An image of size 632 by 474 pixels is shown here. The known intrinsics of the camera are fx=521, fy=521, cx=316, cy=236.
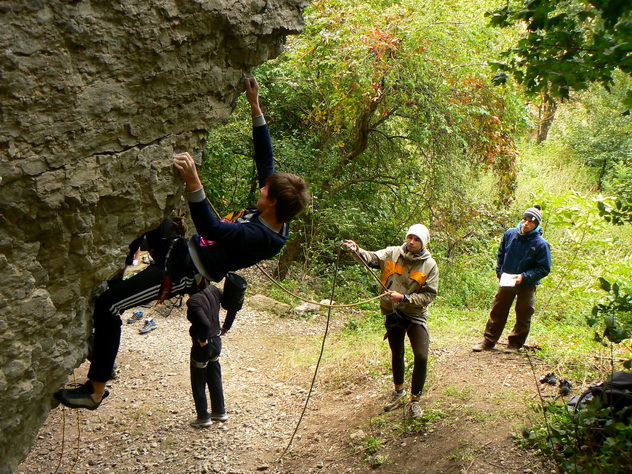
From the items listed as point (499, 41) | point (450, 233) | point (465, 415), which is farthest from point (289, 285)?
point (499, 41)

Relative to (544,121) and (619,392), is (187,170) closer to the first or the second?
(619,392)

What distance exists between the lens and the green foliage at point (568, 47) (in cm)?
285

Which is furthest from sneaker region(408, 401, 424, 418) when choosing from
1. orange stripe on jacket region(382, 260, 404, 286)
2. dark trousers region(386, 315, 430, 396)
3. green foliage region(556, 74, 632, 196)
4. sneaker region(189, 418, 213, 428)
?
green foliage region(556, 74, 632, 196)

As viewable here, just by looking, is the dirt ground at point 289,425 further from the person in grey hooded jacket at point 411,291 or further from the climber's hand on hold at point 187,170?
the climber's hand on hold at point 187,170

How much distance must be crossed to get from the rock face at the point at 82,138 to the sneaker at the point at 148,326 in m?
4.19

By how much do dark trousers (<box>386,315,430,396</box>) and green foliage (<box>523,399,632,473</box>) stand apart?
1.19 m

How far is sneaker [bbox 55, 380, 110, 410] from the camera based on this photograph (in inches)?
131

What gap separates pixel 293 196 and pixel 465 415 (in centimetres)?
300

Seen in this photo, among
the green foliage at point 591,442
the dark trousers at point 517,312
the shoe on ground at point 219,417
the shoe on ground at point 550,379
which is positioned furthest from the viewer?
the dark trousers at point 517,312

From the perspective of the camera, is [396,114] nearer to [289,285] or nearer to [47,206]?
[289,285]

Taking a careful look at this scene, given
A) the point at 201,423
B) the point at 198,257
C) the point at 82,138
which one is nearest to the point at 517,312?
the point at 201,423

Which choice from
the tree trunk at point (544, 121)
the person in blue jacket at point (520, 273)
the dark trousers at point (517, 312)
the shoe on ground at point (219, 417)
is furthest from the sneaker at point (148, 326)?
the tree trunk at point (544, 121)

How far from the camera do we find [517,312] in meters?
6.29

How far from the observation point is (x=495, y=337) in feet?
21.4
